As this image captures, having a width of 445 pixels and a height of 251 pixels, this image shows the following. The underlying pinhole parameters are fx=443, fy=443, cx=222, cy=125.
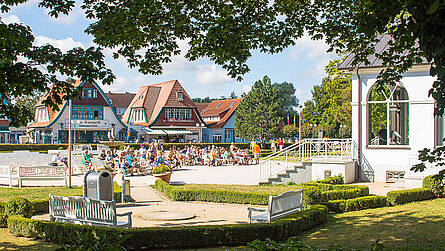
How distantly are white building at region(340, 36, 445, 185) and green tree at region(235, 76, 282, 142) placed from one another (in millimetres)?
41276

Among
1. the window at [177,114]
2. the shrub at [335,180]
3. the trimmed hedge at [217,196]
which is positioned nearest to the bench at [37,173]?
the trimmed hedge at [217,196]

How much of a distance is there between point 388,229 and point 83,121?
5259cm

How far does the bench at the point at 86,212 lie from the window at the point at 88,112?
162 feet

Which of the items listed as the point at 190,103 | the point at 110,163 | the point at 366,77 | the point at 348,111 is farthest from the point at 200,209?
the point at 190,103

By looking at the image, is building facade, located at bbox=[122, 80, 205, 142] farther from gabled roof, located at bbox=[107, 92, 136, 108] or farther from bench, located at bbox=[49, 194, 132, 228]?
bench, located at bbox=[49, 194, 132, 228]

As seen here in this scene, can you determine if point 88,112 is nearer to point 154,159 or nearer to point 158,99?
point 158,99

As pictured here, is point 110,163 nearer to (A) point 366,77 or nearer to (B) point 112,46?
(A) point 366,77

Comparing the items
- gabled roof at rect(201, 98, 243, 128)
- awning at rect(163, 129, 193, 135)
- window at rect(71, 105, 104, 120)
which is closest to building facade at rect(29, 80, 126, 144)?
window at rect(71, 105, 104, 120)

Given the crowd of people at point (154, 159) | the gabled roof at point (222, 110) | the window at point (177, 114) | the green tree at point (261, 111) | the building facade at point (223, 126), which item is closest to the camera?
the crowd of people at point (154, 159)

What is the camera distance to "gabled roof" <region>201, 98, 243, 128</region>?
2872 inches

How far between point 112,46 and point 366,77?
42.1 ft

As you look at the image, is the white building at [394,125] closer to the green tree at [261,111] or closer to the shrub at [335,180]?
the shrub at [335,180]

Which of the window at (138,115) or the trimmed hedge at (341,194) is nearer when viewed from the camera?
the trimmed hedge at (341,194)

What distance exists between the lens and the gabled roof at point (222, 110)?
72.9 meters
